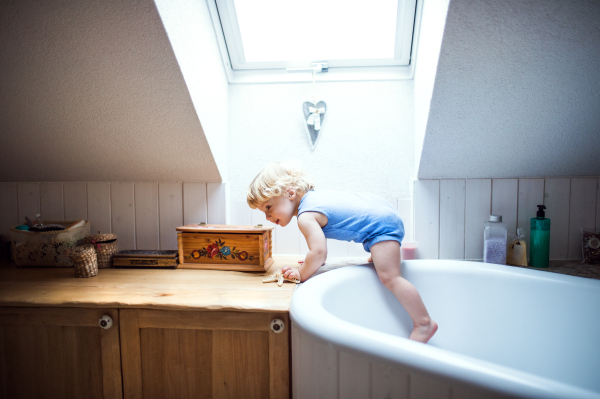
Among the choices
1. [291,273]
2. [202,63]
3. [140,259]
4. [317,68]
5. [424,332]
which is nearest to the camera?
[424,332]

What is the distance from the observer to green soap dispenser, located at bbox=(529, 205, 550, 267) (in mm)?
1347

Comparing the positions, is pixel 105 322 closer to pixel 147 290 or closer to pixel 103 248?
pixel 147 290

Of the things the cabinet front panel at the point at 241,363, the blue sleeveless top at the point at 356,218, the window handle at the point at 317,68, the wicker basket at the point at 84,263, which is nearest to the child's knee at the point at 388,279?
the blue sleeveless top at the point at 356,218

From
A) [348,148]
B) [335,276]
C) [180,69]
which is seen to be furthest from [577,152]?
[180,69]

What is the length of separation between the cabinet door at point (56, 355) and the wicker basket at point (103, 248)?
1.18ft

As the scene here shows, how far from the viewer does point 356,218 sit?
1.12m

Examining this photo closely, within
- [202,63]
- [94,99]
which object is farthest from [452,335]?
[94,99]

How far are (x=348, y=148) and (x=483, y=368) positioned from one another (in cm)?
117

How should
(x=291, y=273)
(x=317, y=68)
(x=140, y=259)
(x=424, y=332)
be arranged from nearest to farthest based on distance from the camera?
(x=424, y=332) → (x=291, y=273) → (x=140, y=259) → (x=317, y=68)

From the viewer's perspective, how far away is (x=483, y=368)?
0.50 m

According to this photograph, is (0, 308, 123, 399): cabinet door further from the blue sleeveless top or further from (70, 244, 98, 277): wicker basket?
the blue sleeveless top

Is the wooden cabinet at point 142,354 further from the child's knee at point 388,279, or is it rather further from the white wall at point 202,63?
the white wall at point 202,63

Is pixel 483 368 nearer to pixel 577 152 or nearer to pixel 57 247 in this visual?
pixel 577 152

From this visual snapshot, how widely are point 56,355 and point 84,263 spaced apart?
33cm
